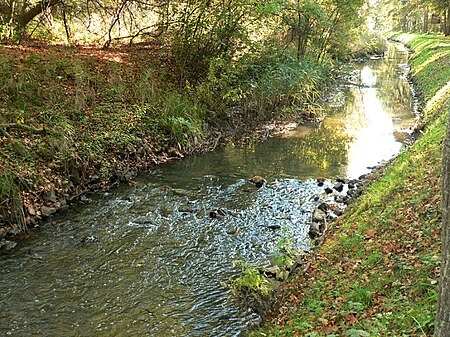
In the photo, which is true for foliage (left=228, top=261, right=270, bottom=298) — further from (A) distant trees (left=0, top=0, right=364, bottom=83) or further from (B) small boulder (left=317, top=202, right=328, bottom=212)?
(A) distant trees (left=0, top=0, right=364, bottom=83)

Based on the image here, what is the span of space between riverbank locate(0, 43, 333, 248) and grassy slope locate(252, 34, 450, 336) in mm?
5639

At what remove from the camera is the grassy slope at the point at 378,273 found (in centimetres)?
399

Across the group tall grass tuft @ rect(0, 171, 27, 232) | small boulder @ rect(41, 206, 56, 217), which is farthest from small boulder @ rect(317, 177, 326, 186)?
tall grass tuft @ rect(0, 171, 27, 232)

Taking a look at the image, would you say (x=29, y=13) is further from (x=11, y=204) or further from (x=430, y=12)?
(x=430, y=12)

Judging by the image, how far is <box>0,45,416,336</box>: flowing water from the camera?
5605 millimetres

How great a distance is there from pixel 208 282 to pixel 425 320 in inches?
140

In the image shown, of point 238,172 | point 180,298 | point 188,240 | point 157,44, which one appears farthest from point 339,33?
point 180,298

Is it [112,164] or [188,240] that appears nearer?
[188,240]

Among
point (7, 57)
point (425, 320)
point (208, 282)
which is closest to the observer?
point (425, 320)

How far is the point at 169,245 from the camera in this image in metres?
7.61

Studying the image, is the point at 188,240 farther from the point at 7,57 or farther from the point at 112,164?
the point at 7,57

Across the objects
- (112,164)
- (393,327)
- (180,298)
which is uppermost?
(112,164)

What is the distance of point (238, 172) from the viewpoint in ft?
38.3

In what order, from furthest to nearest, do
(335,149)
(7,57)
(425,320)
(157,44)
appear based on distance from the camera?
(157,44), (335,149), (7,57), (425,320)
